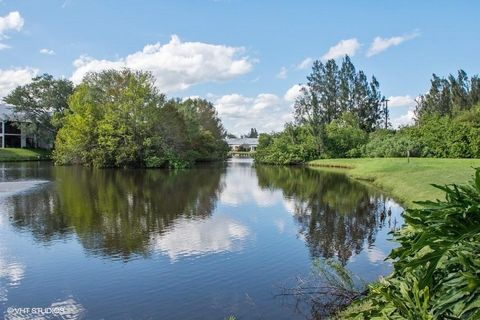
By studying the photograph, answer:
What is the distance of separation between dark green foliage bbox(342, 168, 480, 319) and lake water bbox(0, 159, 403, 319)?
14.8ft

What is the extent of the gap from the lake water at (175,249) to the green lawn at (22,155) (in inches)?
1668

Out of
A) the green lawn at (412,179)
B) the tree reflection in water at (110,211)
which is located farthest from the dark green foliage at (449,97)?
the tree reflection in water at (110,211)

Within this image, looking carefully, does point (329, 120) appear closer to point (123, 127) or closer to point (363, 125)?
point (363, 125)

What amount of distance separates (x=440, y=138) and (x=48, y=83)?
59.1 meters

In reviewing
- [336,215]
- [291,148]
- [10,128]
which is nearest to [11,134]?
[10,128]

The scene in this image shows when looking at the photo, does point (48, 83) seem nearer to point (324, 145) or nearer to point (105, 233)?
point (324, 145)

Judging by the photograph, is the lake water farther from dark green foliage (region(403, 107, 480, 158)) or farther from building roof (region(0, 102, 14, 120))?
building roof (region(0, 102, 14, 120))

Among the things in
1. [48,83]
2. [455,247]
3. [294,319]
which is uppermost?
[48,83]

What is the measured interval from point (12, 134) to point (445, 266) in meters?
79.7

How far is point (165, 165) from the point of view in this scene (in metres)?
51.2

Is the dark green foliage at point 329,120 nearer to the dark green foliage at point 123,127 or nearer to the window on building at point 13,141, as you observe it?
the dark green foliage at point 123,127

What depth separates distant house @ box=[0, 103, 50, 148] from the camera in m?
71.9

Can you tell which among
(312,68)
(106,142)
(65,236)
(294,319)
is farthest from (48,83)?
(294,319)

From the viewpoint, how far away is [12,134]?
239 feet
